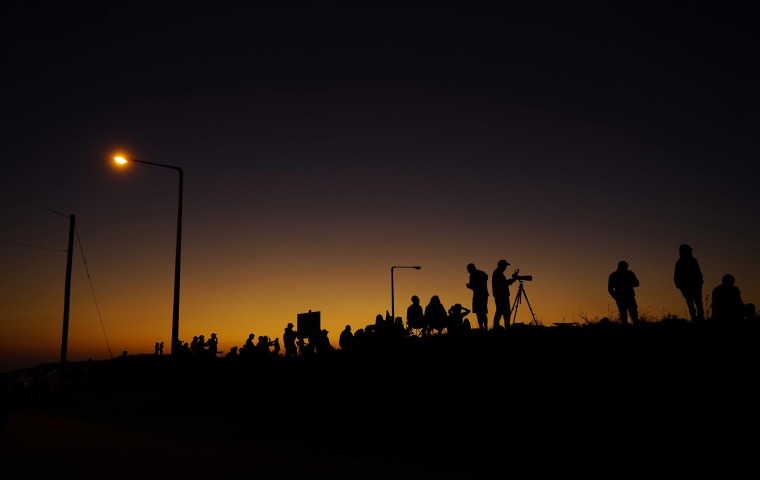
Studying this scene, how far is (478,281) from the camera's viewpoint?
699 inches

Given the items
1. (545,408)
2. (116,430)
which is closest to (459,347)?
(545,408)

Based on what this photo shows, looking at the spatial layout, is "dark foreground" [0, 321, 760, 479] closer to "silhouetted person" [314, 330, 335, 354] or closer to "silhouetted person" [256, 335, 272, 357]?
"silhouetted person" [314, 330, 335, 354]

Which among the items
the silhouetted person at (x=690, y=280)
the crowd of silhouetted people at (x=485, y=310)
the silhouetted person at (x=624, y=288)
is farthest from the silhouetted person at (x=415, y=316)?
the silhouetted person at (x=690, y=280)

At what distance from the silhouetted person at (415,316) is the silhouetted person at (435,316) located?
57cm

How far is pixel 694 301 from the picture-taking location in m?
14.7

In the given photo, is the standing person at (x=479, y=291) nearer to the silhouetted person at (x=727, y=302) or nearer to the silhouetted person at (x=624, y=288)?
the silhouetted person at (x=624, y=288)

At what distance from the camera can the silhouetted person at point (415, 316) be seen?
20312 millimetres

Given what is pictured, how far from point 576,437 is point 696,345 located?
4083 mm

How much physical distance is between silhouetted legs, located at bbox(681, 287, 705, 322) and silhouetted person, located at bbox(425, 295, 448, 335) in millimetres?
7100

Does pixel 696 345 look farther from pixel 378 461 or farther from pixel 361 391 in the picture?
pixel 361 391

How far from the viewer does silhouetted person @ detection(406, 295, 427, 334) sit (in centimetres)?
2031

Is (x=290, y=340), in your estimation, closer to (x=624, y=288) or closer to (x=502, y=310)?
(x=502, y=310)

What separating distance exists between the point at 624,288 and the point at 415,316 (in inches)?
275

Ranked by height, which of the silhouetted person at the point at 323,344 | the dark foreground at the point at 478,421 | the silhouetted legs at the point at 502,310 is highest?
the silhouetted legs at the point at 502,310
